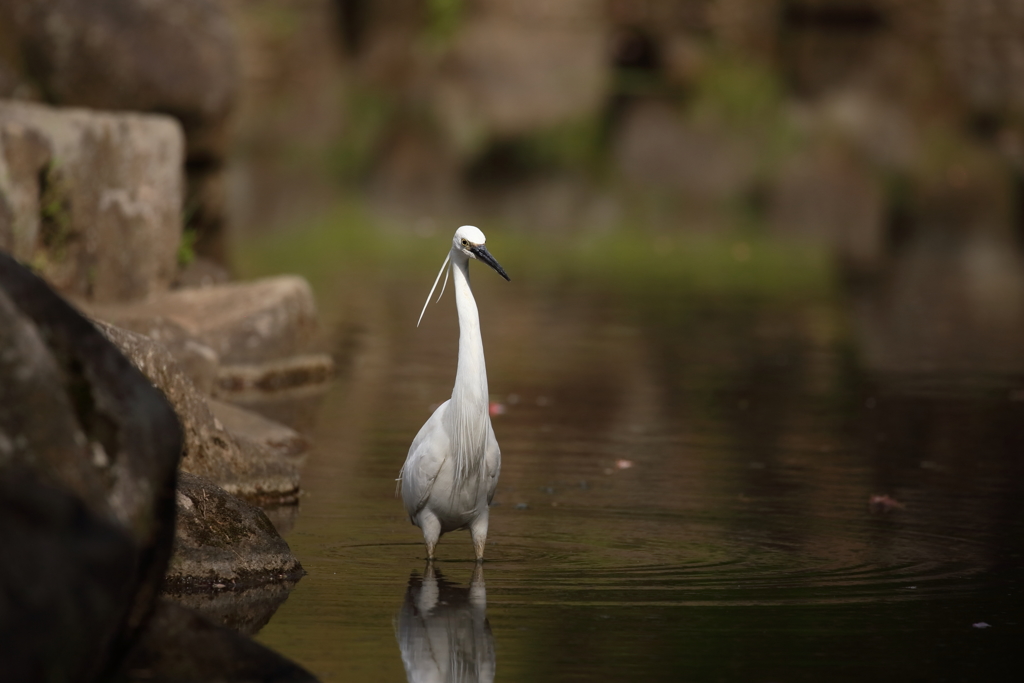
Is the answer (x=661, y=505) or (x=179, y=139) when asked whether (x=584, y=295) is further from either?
(x=661, y=505)

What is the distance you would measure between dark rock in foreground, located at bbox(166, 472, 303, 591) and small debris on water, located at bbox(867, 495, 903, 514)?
2601mm

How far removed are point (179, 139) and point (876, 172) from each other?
17.0 m

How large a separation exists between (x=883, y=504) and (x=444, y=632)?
8.89 feet

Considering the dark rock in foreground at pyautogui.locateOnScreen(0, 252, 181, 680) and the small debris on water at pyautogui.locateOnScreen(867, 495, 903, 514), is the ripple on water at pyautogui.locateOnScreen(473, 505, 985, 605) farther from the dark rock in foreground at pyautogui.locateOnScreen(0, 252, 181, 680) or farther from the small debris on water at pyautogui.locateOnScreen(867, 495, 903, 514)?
the dark rock in foreground at pyautogui.locateOnScreen(0, 252, 181, 680)

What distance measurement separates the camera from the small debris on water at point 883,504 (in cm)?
727

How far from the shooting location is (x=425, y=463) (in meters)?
6.16

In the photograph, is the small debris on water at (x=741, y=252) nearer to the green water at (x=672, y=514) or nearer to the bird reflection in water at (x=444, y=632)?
the green water at (x=672, y=514)

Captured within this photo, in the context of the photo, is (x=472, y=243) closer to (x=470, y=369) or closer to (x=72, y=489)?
(x=470, y=369)

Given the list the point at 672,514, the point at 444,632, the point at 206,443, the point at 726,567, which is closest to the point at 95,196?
the point at 206,443

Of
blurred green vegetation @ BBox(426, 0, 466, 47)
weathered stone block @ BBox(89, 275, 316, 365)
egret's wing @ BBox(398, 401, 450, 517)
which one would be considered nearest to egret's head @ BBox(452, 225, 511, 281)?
egret's wing @ BBox(398, 401, 450, 517)

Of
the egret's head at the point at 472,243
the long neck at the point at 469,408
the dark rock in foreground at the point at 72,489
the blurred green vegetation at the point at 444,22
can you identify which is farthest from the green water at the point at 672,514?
the blurred green vegetation at the point at 444,22

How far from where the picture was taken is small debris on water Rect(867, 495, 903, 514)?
7.27 meters

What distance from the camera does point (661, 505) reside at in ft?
24.0

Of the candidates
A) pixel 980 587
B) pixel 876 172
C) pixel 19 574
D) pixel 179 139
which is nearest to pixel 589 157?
pixel 876 172
